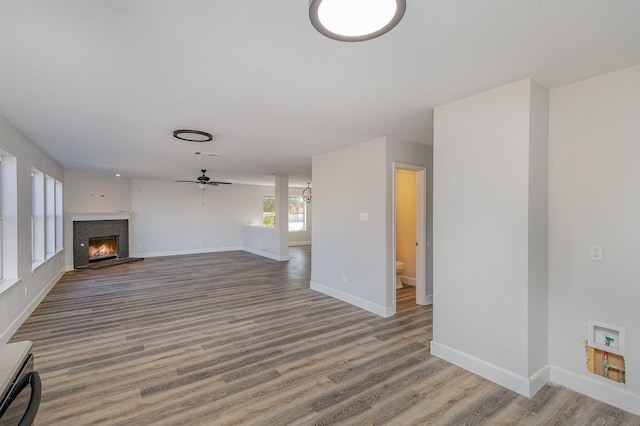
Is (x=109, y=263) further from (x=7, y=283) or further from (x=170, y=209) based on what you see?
(x=7, y=283)

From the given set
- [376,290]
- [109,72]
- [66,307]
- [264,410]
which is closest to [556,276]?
[376,290]

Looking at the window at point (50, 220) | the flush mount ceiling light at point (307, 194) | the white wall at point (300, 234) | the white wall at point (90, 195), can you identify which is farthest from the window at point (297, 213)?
the window at point (50, 220)

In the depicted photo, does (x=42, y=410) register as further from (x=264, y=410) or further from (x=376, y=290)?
(x=376, y=290)

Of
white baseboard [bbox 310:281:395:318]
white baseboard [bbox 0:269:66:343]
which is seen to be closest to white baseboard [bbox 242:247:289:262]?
white baseboard [bbox 310:281:395:318]

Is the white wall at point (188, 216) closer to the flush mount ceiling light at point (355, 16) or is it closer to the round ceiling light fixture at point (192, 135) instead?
the round ceiling light fixture at point (192, 135)

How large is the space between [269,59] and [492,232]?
7.13 feet

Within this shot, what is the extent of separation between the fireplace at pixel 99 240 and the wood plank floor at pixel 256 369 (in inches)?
119

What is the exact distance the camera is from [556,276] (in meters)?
2.43

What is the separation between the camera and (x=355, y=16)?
1276 millimetres

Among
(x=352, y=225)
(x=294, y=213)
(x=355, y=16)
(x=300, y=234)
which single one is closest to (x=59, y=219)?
(x=352, y=225)

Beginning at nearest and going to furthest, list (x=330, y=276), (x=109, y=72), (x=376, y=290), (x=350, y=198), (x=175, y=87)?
1. (x=109, y=72)
2. (x=175, y=87)
3. (x=376, y=290)
4. (x=350, y=198)
5. (x=330, y=276)

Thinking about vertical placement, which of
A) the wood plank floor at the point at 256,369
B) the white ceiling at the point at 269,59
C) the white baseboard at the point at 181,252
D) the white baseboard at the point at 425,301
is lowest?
the wood plank floor at the point at 256,369

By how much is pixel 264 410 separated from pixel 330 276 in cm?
292

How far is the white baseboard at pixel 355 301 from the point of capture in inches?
158
